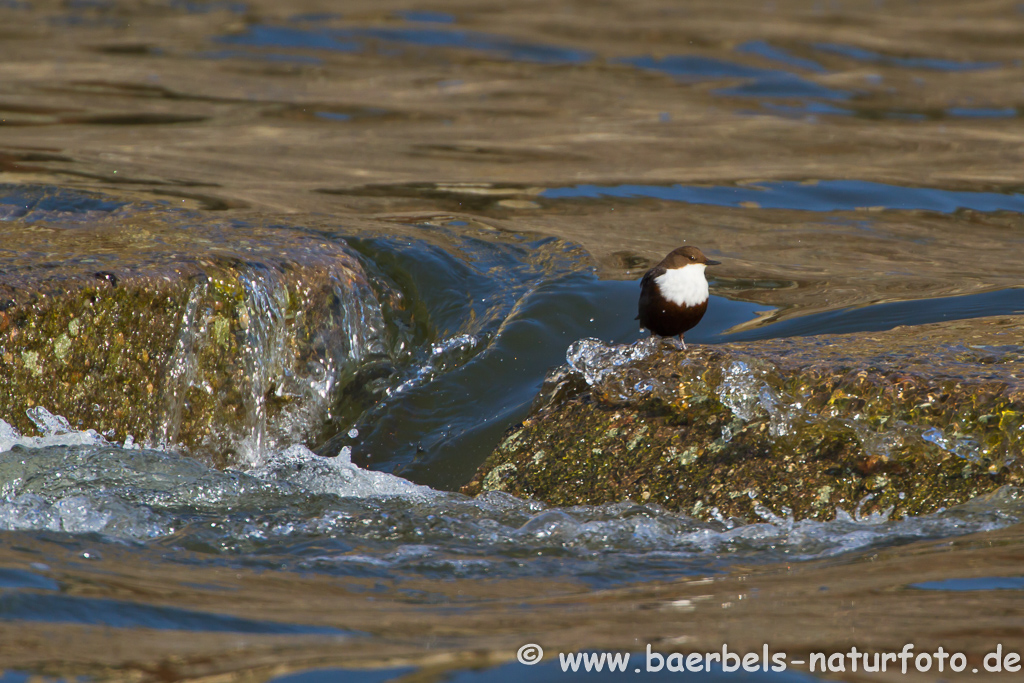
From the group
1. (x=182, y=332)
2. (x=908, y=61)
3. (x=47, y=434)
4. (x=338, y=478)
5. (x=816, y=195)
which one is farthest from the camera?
(x=908, y=61)

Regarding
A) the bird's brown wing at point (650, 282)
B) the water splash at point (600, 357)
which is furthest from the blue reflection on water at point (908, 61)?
the water splash at point (600, 357)

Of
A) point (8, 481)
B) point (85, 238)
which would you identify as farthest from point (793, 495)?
point (85, 238)

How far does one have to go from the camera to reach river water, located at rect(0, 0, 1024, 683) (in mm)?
2742

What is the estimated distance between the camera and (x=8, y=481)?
155 inches

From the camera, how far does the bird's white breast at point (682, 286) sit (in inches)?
180

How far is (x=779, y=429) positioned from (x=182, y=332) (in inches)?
99.9

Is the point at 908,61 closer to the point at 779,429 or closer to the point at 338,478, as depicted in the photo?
the point at 779,429

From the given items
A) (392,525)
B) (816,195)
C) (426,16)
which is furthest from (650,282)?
(426,16)

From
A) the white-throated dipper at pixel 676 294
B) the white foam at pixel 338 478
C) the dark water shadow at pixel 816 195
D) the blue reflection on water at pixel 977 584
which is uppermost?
the dark water shadow at pixel 816 195

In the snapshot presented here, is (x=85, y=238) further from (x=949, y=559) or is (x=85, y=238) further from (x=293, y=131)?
(x=293, y=131)

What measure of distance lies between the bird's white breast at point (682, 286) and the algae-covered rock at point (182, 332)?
1.58 metres

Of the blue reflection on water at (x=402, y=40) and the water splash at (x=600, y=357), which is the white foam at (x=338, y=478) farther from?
the blue reflection on water at (x=402, y=40)

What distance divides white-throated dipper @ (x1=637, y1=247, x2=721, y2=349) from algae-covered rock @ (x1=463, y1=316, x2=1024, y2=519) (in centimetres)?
22

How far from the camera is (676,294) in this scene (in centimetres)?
458
